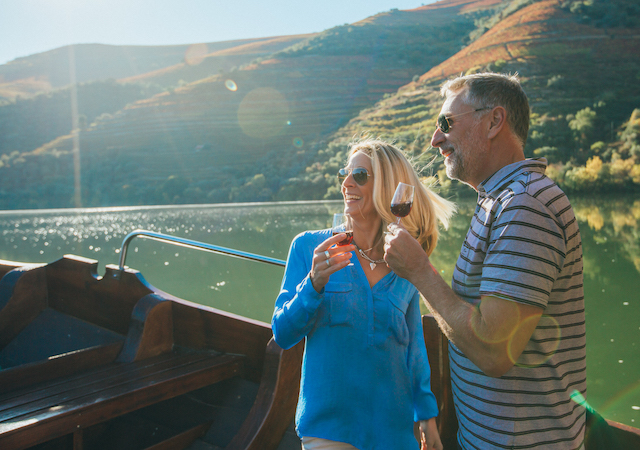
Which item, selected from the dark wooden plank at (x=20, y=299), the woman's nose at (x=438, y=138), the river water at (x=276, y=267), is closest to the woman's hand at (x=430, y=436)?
the woman's nose at (x=438, y=138)

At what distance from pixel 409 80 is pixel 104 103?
216ft

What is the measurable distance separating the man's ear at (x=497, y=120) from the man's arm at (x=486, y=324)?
18.5 inches

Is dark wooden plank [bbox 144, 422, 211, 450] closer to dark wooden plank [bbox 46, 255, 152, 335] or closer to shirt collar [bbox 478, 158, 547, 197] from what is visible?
dark wooden plank [bbox 46, 255, 152, 335]

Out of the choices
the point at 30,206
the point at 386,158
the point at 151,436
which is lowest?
the point at 30,206

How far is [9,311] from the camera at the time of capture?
10.6 feet

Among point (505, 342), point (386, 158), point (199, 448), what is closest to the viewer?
point (505, 342)

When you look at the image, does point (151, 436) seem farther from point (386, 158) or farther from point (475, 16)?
point (475, 16)

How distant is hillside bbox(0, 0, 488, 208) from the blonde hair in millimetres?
48213

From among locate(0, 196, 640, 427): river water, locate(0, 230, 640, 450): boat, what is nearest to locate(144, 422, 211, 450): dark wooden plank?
locate(0, 230, 640, 450): boat

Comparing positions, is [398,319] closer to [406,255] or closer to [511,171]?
[406,255]

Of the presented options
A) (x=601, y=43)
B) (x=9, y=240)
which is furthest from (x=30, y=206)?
(x=601, y=43)

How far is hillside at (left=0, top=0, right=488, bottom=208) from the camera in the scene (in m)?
56.6

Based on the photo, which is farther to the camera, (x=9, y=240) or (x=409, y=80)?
(x=409, y=80)

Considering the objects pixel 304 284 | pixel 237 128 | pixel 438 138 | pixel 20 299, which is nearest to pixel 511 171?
pixel 438 138
